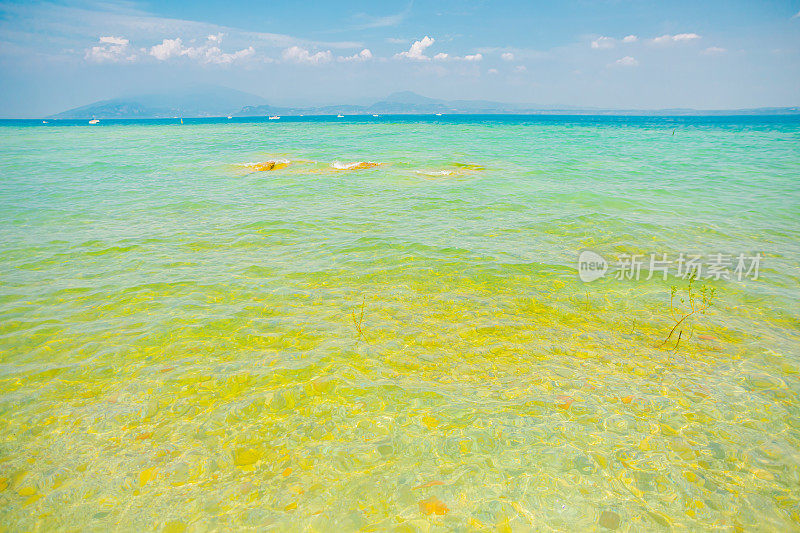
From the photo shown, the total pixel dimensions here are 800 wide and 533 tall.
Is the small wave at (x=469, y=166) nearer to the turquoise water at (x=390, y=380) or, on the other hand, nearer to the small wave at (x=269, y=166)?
the small wave at (x=269, y=166)

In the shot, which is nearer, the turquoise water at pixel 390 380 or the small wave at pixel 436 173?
the turquoise water at pixel 390 380

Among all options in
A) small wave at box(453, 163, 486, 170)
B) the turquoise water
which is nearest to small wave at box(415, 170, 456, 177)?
small wave at box(453, 163, 486, 170)

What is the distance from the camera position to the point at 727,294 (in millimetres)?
8188

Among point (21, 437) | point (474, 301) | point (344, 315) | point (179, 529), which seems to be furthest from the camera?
point (474, 301)

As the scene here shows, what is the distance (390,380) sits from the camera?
214 inches

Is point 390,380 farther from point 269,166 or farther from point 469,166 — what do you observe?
point 269,166

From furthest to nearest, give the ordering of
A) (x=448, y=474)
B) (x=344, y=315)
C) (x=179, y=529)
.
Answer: (x=344, y=315), (x=448, y=474), (x=179, y=529)

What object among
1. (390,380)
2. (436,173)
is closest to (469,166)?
(436,173)

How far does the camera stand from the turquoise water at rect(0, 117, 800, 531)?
3.69 m

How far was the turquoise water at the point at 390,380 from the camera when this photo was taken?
12.1ft

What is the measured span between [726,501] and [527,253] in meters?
7.25

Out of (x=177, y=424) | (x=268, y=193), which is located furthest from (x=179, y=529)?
(x=268, y=193)

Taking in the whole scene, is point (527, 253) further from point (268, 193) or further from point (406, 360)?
point (268, 193)

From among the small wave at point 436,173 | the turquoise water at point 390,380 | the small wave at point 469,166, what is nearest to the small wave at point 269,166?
the small wave at point 436,173
